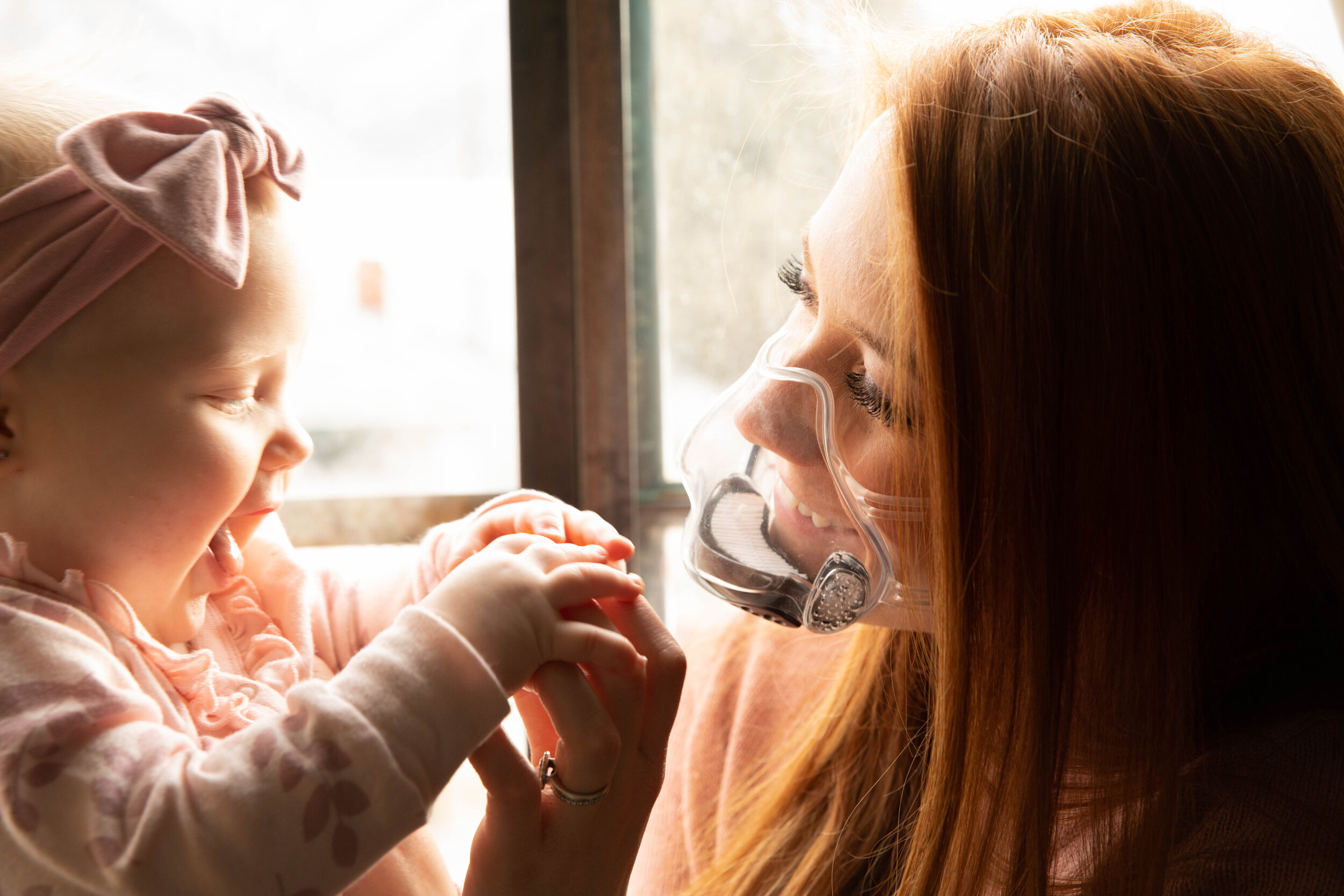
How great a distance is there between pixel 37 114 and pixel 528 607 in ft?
1.59

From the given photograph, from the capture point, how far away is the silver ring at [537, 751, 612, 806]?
68cm

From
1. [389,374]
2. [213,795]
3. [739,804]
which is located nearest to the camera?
[213,795]

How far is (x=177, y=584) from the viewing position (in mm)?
673

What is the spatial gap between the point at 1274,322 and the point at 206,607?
892mm

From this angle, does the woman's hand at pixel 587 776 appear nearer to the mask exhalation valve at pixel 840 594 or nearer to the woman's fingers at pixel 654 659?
the woman's fingers at pixel 654 659

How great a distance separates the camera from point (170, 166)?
58cm

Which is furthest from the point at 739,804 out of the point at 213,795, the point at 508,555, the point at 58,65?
the point at 58,65

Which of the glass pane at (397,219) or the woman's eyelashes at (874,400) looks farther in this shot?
the glass pane at (397,219)

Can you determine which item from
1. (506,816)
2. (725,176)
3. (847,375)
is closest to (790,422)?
(847,375)

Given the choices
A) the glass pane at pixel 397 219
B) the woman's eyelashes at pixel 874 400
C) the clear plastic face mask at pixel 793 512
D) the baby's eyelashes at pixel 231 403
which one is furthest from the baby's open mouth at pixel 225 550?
the glass pane at pixel 397 219

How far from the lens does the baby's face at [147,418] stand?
0.59m

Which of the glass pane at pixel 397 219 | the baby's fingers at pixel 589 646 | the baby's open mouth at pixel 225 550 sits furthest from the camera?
the glass pane at pixel 397 219

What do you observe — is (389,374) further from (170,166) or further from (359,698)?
(359,698)

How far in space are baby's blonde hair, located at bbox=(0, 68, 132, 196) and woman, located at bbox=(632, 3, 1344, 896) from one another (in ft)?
1.91
